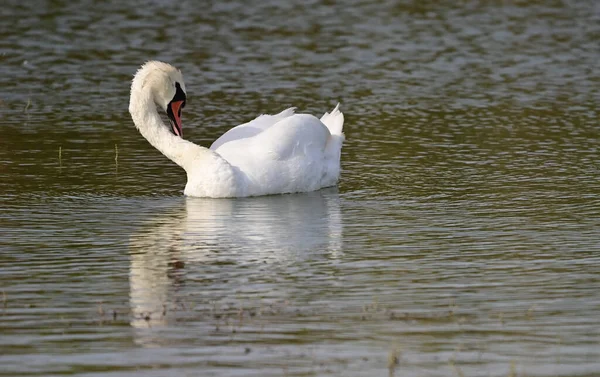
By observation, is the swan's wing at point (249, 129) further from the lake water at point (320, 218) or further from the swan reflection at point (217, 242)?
the swan reflection at point (217, 242)

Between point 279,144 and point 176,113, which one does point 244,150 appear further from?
point 176,113

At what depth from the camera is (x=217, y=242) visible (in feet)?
32.7

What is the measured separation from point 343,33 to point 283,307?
15.6 meters

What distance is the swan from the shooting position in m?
12.0

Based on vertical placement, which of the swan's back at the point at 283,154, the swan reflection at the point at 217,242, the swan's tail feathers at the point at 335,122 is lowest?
the swan reflection at the point at 217,242

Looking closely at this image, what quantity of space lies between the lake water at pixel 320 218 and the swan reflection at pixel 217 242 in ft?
0.09

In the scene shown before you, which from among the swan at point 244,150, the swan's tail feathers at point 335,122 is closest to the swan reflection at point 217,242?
the swan at point 244,150

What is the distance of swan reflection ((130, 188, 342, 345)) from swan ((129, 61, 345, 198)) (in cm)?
13

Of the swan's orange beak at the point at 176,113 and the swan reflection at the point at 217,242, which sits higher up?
the swan's orange beak at the point at 176,113

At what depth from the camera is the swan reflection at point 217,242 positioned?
8383mm

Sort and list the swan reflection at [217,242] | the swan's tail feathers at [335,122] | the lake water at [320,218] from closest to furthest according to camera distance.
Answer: the lake water at [320,218] < the swan reflection at [217,242] < the swan's tail feathers at [335,122]

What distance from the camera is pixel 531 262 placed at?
30.0ft

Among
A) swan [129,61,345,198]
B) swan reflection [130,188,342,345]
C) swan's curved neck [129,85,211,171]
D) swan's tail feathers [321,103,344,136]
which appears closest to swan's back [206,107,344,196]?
swan [129,61,345,198]

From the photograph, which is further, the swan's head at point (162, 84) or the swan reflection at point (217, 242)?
the swan's head at point (162, 84)
